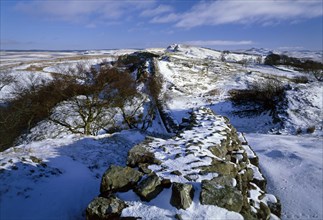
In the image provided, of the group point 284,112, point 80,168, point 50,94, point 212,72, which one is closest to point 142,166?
point 80,168

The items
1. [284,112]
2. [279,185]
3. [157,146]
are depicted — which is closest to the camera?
[157,146]

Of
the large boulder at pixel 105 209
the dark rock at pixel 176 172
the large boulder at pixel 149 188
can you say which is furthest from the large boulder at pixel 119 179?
the dark rock at pixel 176 172

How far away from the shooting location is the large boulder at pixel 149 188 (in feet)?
18.0

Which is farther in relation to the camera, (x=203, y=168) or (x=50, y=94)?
(x=50, y=94)

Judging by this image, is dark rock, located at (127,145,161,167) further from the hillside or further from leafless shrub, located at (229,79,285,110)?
leafless shrub, located at (229,79,285,110)

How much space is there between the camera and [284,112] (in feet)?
73.5

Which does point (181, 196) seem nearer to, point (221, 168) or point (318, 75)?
point (221, 168)

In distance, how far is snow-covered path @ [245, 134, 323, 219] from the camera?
8.71m

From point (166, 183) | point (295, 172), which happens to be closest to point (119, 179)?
point (166, 183)

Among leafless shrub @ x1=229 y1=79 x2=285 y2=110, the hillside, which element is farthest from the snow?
leafless shrub @ x1=229 y1=79 x2=285 y2=110

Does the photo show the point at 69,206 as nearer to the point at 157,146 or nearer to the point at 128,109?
the point at 157,146

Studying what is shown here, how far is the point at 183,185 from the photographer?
5.33 m

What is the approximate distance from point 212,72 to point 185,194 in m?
40.2

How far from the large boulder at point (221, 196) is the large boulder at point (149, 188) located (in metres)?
0.99
